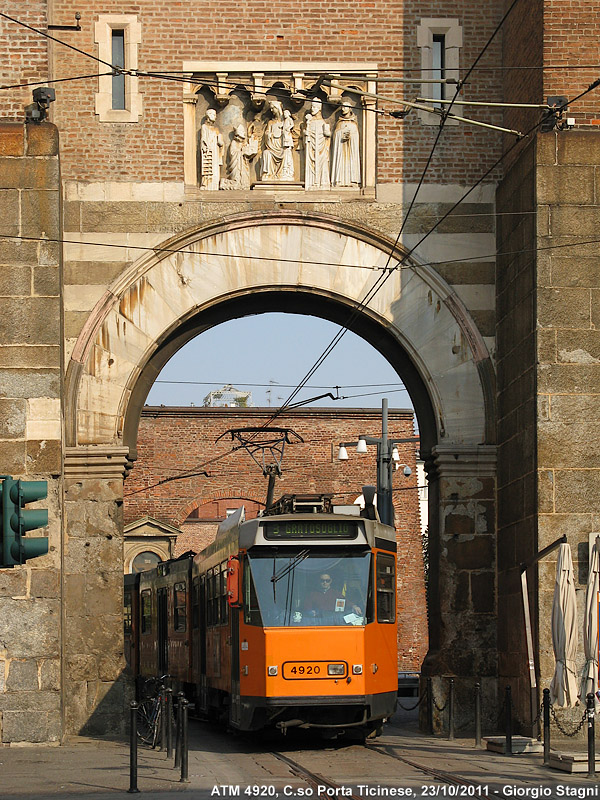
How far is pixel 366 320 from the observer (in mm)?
21219

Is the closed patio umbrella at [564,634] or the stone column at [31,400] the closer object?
the closed patio umbrella at [564,634]

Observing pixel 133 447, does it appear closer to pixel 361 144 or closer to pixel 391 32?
pixel 361 144

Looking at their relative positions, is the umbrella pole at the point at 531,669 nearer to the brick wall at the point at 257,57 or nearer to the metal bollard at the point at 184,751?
the metal bollard at the point at 184,751

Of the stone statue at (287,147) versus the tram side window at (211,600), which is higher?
the stone statue at (287,147)

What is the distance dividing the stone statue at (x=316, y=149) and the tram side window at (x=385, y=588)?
611cm

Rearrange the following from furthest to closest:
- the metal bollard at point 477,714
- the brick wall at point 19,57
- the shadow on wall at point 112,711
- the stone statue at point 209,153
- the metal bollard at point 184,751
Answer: the stone statue at point 209,153
the brick wall at point 19,57
the shadow on wall at point 112,711
the metal bollard at point 477,714
the metal bollard at point 184,751

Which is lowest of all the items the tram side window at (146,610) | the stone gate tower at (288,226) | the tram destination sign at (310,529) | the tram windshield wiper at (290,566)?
the tram side window at (146,610)

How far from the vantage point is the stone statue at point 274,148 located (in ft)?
68.0

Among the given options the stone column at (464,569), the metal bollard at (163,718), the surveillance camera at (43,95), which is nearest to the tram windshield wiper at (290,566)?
the metal bollard at (163,718)

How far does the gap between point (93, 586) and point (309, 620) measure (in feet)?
15.4

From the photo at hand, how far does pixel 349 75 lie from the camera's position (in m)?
20.8

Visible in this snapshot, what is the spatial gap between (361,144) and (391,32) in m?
1.71

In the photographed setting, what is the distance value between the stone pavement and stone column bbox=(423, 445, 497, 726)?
1707mm

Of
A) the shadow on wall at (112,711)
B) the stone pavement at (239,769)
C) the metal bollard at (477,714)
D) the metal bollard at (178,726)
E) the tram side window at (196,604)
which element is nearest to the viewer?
the stone pavement at (239,769)
